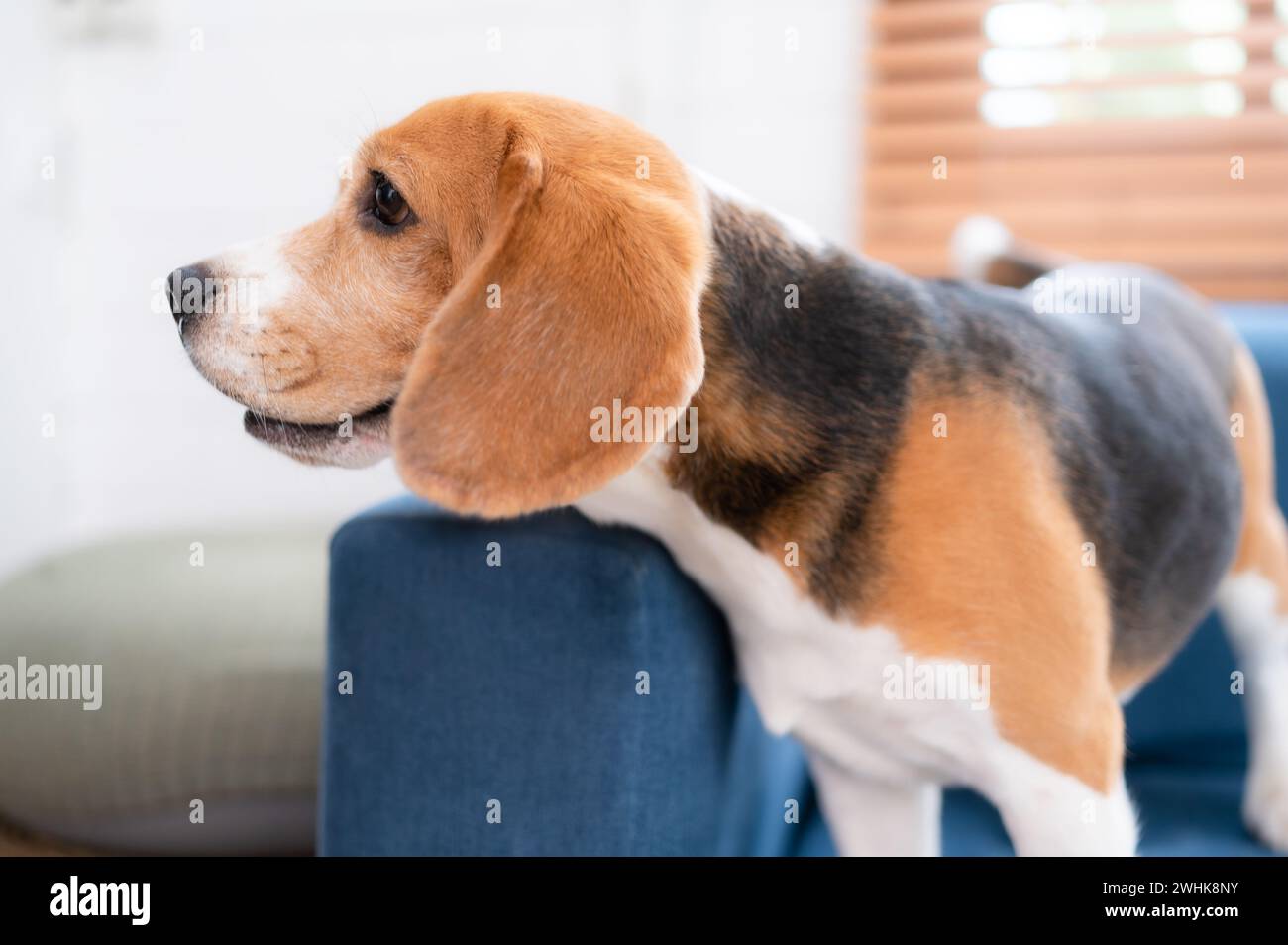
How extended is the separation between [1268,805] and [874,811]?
0.57 meters

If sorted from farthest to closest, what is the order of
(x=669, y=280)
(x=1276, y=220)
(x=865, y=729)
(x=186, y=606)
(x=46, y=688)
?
(x=1276, y=220) → (x=186, y=606) → (x=46, y=688) → (x=865, y=729) → (x=669, y=280)

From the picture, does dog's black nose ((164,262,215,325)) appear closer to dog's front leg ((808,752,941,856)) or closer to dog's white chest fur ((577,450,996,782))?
dog's white chest fur ((577,450,996,782))

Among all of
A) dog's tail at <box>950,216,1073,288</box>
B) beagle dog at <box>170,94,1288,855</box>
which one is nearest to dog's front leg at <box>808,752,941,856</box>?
beagle dog at <box>170,94,1288,855</box>

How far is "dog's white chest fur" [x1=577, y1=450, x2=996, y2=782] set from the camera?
1094 millimetres

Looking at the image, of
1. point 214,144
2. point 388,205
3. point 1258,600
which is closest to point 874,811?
point 1258,600

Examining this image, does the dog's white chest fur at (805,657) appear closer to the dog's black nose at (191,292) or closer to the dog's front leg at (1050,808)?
the dog's front leg at (1050,808)

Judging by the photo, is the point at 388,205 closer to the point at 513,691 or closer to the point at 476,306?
the point at 476,306

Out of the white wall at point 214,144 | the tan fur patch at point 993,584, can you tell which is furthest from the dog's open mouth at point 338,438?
the white wall at point 214,144

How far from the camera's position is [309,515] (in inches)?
119

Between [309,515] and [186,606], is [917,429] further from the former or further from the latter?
[309,515]

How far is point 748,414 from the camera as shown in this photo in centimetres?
106

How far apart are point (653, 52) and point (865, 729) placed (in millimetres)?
1940

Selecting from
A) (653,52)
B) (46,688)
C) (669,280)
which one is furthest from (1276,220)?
(46,688)
